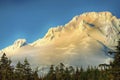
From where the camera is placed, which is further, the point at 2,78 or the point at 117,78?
the point at 2,78

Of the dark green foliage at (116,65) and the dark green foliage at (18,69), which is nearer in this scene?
the dark green foliage at (116,65)

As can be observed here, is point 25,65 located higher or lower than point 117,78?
higher

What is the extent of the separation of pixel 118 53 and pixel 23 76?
115 feet

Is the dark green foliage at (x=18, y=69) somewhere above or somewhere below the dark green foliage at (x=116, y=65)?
above

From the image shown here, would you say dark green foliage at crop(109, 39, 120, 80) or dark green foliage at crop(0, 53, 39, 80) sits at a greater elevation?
dark green foliage at crop(0, 53, 39, 80)

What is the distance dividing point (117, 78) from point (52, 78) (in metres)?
95.9

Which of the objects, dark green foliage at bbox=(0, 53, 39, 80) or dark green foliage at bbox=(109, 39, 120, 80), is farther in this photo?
dark green foliage at bbox=(0, 53, 39, 80)

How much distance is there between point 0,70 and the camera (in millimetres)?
73500

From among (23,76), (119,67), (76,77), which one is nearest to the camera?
(119,67)

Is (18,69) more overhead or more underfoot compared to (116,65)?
more overhead

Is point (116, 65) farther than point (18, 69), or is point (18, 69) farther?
point (18, 69)

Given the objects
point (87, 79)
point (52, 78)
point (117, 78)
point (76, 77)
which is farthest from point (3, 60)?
point (87, 79)

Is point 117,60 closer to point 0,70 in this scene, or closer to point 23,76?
point 23,76

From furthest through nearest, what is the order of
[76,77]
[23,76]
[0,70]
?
[76,77] → [0,70] → [23,76]
